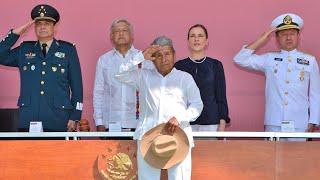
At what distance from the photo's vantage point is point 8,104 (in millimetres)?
6242

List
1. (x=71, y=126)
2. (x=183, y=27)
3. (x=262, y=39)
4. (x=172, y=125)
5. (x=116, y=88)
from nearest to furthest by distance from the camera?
(x=172, y=125) → (x=71, y=126) → (x=116, y=88) → (x=262, y=39) → (x=183, y=27)

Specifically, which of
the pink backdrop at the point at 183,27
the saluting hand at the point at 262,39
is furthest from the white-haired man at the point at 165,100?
the pink backdrop at the point at 183,27

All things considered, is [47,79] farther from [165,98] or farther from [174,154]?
[174,154]

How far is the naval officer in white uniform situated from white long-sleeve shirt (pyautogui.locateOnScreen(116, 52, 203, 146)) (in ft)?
3.35

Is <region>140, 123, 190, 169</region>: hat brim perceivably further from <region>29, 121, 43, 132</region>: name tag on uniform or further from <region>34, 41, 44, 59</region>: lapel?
<region>34, 41, 44, 59</region>: lapel

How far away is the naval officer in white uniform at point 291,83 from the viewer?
4980mm

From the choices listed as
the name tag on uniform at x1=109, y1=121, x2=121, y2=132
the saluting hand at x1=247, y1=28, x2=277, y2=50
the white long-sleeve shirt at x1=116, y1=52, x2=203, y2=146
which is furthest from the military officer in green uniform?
the saluting hand at x1=247, y1=28, x2=277, y2=50

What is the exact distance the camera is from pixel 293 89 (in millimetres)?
4996

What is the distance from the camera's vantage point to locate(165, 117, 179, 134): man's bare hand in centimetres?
410

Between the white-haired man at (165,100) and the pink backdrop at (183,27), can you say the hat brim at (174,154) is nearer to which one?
the white-haired man at (165,100)

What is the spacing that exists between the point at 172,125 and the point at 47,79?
113 cm

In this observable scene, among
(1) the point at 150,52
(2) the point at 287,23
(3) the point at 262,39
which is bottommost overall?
(1) the point at 150,52

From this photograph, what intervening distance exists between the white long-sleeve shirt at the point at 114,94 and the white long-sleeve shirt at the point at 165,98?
592mm

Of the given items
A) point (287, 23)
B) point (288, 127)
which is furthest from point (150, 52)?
point (287, 23)
